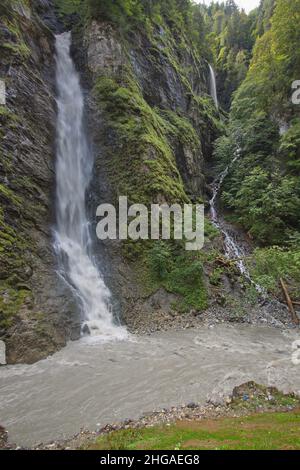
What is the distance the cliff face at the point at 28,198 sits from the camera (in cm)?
891

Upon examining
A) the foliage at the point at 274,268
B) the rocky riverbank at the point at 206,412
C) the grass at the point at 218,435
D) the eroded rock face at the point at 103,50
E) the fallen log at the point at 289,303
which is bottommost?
the rocky riverbank at the point at 206,412

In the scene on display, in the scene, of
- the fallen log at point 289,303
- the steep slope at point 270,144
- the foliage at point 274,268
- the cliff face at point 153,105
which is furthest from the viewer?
the steep slope at point 270,144

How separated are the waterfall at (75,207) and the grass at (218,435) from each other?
193 inches

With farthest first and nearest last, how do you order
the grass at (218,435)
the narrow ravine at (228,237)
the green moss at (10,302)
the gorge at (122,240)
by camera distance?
the narrow ravine at (228,237) → the green moss at (10,302) → the gorge at (122,240) → the grass at (218,435)

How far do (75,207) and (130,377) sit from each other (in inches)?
328

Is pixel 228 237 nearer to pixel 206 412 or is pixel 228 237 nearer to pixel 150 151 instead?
pixel 150 151

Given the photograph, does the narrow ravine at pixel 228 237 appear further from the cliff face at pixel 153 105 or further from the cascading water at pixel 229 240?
the cliff face at pixel 153 105

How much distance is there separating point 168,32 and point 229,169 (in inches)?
520

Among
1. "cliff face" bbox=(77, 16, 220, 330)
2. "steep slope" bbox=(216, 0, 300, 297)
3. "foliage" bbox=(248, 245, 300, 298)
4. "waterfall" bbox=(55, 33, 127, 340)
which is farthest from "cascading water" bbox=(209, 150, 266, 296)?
"waterfall" bbox=(55, 33, 127, 340)

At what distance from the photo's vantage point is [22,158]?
12344 mm

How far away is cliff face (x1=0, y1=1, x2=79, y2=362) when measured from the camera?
8906 millimetres

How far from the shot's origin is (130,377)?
7.49 m

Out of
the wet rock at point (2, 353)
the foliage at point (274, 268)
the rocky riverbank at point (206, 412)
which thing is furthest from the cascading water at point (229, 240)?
the wet rock at point (2, 353)

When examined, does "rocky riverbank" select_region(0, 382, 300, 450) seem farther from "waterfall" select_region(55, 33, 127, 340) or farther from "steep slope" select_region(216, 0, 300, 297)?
"steep slope" select_region(216, 0, 300, 297)
